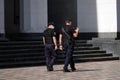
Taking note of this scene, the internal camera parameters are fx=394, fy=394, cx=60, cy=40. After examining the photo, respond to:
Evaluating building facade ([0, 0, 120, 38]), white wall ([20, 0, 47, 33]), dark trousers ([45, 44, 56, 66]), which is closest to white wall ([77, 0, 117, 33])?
building facade ([0, 0, 120, 38])

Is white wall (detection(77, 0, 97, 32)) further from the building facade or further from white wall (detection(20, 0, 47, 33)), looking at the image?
white wall (detection(20, 0, 47, 33))

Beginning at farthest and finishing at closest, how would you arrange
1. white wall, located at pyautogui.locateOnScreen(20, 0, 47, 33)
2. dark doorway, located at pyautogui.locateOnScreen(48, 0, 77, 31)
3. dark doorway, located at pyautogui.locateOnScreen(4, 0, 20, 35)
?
dark doorway, located at pyautogui.locateOnScreen(48, 0, 77, 31), dark doorway, located at pyautogui.locateOnScreen(4, 0, 20, 35), white wall, located at pyautogui.locateOnScreen(20, 0, 47, 33)

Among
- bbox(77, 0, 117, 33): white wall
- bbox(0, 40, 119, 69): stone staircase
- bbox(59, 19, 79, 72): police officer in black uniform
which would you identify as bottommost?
bbox(0, 40, 119, 69): stone staircase

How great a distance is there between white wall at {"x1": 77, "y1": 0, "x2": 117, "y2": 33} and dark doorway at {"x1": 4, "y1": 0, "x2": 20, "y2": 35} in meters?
3.87

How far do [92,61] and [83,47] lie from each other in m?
1.74

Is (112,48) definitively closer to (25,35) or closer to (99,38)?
(99,38)

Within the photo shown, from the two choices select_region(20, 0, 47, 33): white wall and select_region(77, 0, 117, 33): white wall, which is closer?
A: select_region(20, 0, 47, 33): white wall

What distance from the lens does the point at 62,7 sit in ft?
82.1

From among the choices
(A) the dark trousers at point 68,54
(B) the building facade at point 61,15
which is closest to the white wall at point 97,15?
(B) the building facade at point 61,15

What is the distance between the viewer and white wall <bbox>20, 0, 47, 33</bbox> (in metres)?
22.1

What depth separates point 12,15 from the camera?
24516 mm

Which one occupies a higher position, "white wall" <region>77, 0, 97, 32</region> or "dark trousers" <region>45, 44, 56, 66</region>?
"white wall" <region>77, 0, 97, 32</region>

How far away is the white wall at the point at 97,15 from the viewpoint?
22.6m

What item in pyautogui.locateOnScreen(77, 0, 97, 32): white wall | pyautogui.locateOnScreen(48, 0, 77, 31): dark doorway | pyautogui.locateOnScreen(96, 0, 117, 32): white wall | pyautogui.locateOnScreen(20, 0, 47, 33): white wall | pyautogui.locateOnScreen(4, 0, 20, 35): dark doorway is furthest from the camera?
pyautogui.locateOnScreen(48, 0, 77, 31): dark doorway
